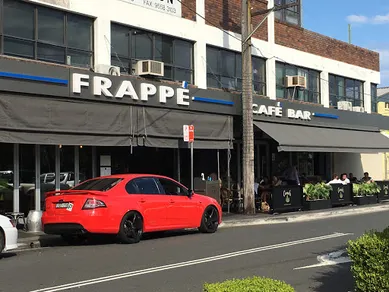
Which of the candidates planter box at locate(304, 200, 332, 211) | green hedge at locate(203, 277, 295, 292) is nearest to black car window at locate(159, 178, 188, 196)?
planter box at locate(304, 200, 332, 211)

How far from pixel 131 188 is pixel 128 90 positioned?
455 cm

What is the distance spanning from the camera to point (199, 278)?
7465 millimetres

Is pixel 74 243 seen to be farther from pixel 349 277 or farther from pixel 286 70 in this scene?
pixel 286 70

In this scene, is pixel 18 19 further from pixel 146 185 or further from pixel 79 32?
pixel 146 185

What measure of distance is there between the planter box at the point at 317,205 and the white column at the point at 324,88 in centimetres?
738

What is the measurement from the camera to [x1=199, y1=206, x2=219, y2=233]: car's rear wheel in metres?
12.9

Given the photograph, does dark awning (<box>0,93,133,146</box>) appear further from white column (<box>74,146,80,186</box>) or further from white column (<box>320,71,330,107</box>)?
white column (<box>320,71,330,107</box>)

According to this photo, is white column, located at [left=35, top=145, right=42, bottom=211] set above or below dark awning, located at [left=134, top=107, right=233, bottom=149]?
below

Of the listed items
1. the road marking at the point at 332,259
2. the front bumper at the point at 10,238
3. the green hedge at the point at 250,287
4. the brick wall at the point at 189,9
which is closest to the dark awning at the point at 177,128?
the brick wall at the point at 189,9

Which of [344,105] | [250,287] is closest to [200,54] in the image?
[344,105]

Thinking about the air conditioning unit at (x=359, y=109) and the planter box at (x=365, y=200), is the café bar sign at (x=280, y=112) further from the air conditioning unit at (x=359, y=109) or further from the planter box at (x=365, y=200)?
the air conditioning unit at (x=359, y=109)

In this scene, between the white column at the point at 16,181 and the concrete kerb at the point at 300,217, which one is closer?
the white column at the point at 16,181

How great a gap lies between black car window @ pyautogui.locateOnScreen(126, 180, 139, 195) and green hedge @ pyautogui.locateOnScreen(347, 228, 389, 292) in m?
6.45

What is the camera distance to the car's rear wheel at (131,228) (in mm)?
10766
